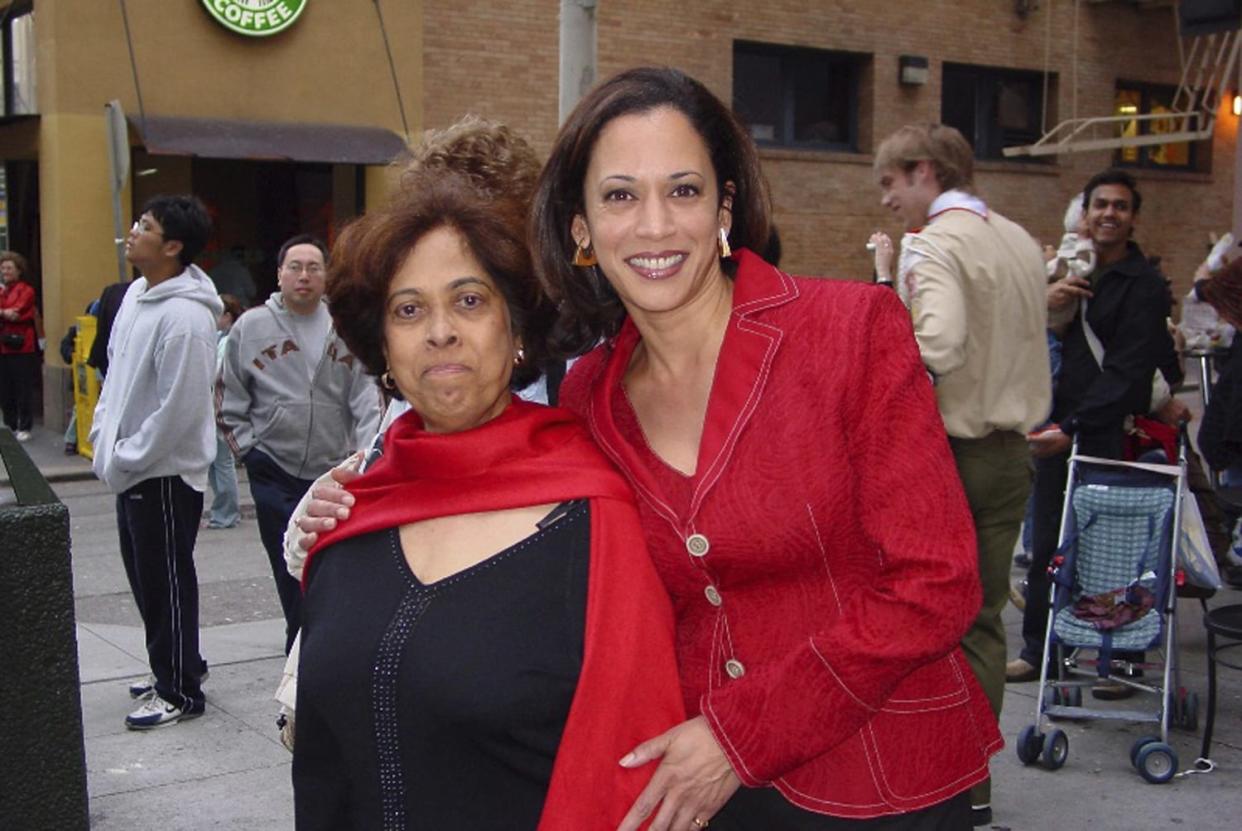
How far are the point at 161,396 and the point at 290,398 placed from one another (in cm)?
58

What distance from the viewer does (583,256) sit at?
99.7 inches

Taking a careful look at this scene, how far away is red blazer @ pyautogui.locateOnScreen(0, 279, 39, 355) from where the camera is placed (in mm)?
15547

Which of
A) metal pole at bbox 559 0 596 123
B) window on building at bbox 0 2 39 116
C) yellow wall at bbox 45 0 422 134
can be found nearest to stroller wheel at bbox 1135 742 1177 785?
metal pole at bbox 559 0 596 123

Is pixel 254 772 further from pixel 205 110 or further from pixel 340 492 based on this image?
pixel 205 110

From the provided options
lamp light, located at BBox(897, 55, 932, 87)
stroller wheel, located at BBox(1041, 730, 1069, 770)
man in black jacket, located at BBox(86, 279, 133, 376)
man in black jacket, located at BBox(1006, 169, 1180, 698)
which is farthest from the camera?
lamp light, located at BBox(897, 55, 932, 87)

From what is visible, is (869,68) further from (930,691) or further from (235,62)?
(930,691)

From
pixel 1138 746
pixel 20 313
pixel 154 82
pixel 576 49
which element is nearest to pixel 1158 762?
pixel 1138 746

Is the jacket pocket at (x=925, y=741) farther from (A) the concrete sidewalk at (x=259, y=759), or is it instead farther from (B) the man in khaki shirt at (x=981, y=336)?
(A) the concrete sidewalk at (x=259, y=759)

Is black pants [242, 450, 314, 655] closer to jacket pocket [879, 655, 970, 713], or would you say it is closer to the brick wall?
jacket pocket [879, 655, 970, 713]

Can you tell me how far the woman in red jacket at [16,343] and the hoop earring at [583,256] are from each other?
14400 mm

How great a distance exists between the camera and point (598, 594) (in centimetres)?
223

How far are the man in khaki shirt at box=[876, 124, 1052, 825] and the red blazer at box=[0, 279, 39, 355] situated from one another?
12.6m

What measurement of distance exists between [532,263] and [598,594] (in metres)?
0.61

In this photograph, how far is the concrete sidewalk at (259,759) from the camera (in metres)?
5.08
